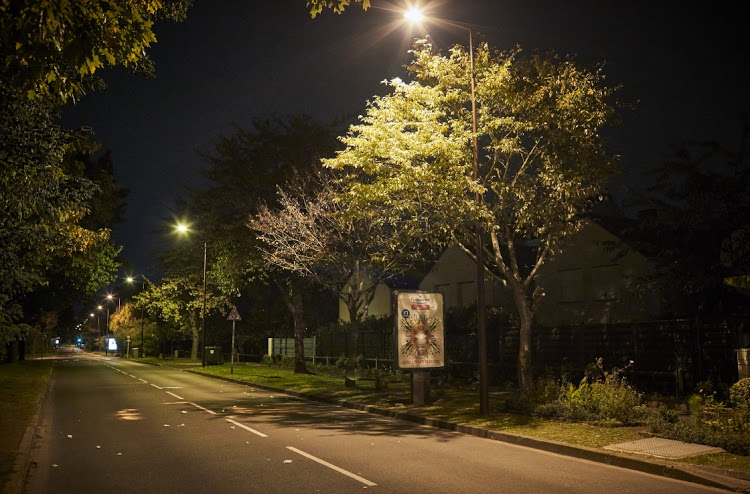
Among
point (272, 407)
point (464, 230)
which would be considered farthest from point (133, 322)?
point (464, 230)

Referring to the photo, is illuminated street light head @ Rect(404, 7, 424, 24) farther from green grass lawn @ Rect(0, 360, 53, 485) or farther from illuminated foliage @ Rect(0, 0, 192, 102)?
green grass lawn @ Rect(0, 360, 53, 485)

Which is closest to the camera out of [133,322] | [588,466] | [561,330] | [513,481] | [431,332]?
[513,481]

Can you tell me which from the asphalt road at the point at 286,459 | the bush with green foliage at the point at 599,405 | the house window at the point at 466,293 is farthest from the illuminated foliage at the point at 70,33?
the house window at the point at 466,293

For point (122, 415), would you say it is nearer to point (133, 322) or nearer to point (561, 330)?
point (561, 330)

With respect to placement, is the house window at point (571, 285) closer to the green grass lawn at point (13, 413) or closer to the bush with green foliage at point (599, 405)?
the bush with green foliage at point (599, 405)

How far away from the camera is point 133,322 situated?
72.9 metres

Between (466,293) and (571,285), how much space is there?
720 cm

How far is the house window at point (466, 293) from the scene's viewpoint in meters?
33.9

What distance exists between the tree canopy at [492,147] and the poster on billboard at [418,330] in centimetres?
193

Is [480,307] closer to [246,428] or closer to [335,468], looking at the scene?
[246,428]

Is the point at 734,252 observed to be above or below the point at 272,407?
above

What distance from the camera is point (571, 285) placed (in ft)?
92.8

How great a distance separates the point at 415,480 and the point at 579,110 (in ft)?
32.3

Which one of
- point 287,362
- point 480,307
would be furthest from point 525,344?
point 287,362
